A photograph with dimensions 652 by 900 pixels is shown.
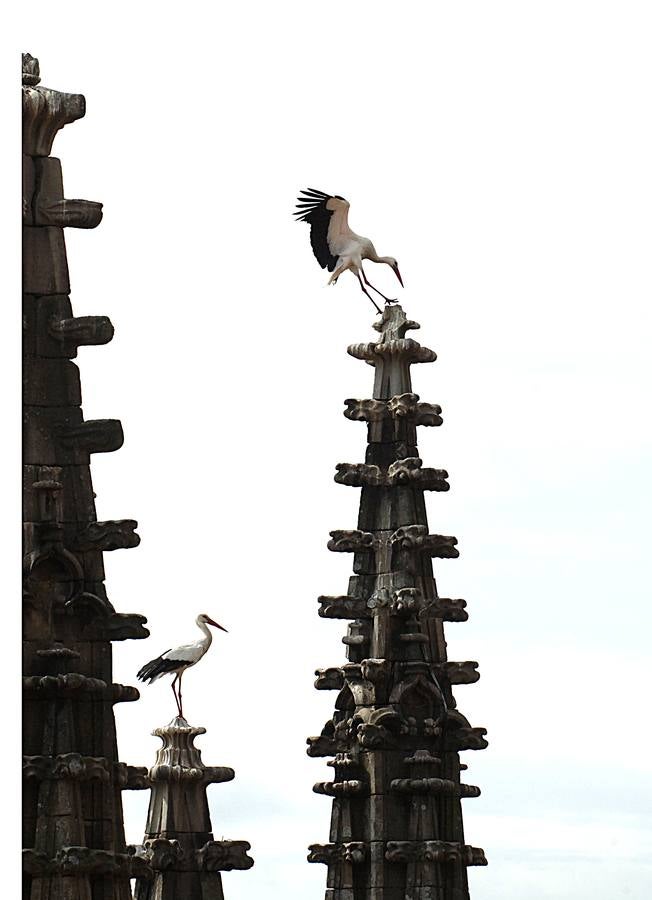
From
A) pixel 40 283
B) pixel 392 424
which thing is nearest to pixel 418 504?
pixel 392 424

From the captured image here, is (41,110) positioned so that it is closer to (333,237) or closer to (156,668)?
(156,668)

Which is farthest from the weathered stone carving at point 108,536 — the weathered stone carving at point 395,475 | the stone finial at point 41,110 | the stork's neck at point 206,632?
the weathered stone carving at point 395,475

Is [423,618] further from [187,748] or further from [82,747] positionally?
[82,747]

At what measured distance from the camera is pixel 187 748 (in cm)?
3300

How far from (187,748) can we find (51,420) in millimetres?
8183

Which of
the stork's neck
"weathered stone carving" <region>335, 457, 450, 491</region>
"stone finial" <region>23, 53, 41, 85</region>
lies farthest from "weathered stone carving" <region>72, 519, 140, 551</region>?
"weathered stone carving" <region>335, 457, 450, 491</region>

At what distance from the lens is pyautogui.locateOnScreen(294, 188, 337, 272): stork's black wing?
35.7 m

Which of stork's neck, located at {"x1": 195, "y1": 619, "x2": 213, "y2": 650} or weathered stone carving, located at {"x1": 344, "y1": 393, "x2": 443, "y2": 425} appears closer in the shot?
stork's neck, located at {"x1": 195, "y1": 619, "x2": 213, "y2": 650}

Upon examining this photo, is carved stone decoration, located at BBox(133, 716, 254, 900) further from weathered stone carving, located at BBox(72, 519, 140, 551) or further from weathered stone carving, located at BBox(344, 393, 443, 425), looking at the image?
weathered stone carving, located at BBox(72, 519, 140, 551)

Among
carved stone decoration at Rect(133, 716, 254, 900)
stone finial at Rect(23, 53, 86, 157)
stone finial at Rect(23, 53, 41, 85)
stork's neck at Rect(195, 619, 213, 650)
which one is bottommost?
carved stone decoration at Rect(133, 716, 254, 900)

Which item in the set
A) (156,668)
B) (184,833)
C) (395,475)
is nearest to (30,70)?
(156,668)

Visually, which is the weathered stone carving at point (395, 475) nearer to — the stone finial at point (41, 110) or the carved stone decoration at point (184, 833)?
the carved stone decoration at point (184, 833)

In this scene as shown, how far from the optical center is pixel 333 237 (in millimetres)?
36000

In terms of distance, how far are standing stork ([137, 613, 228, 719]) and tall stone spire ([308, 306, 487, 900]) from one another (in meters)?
6.09
